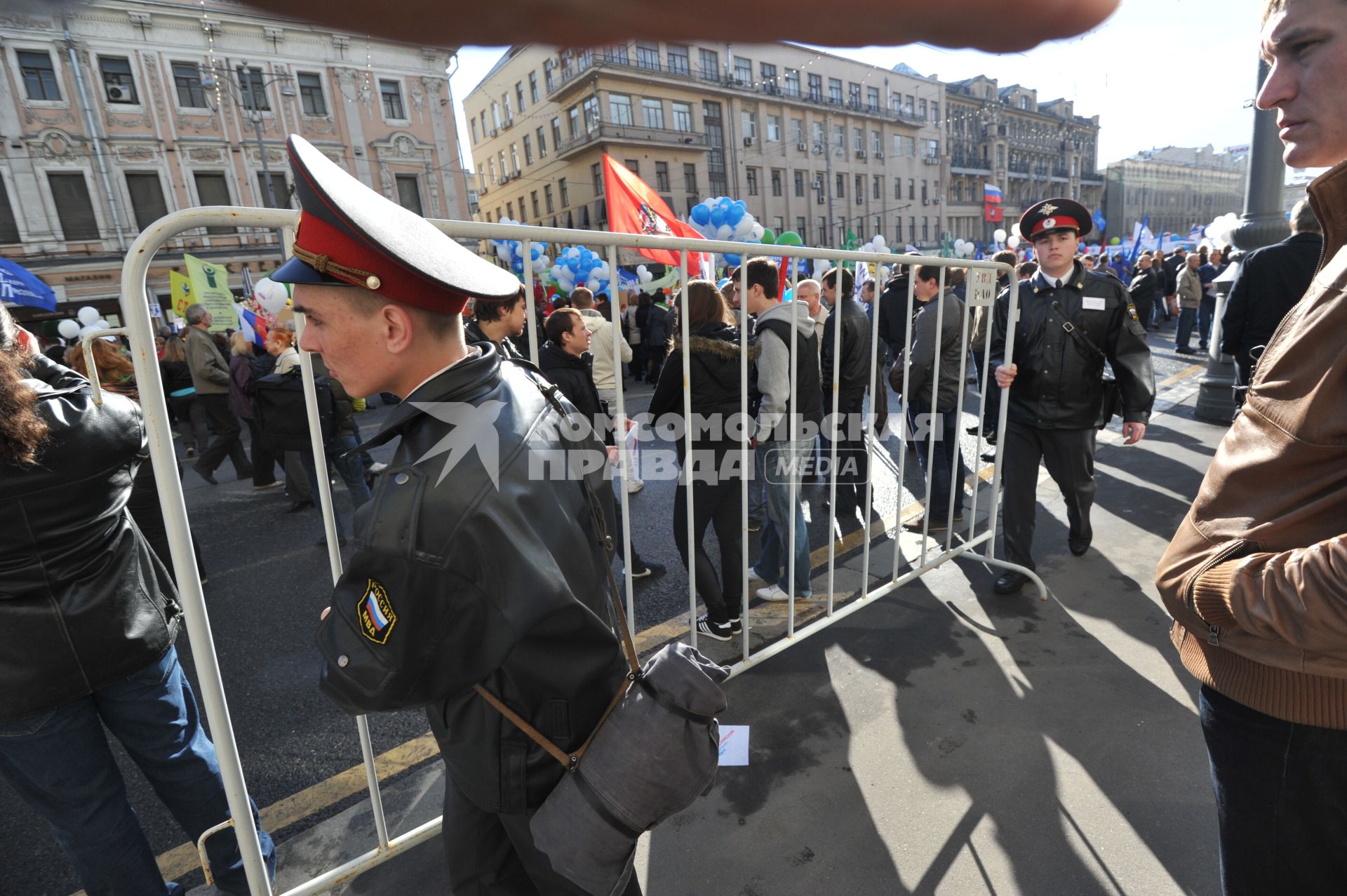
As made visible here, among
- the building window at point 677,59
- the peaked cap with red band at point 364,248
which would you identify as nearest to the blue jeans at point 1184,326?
the peaked cap with red band at point 364,248

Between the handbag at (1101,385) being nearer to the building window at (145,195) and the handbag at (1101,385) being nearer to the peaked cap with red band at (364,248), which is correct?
the peaked cap with red band at (364,248)

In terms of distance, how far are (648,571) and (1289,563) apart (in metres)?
3.45

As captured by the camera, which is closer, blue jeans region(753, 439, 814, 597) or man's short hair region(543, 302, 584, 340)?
blue jeans region(753, 439, 814, 597)

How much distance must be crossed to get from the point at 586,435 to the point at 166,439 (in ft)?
2.93

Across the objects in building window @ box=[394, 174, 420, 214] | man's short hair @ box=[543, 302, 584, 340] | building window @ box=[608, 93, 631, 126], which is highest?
building window @ box=[394, 174, 420, 214]

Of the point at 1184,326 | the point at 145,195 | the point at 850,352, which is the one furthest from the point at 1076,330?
the point at 145,195

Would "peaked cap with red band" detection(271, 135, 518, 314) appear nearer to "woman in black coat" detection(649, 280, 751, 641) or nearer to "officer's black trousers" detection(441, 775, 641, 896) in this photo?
"officer's black trousers" detection(441, 775, 641, 896)

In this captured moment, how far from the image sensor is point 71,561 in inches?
67.3

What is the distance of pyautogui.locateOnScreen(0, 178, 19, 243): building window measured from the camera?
23188 millimetres

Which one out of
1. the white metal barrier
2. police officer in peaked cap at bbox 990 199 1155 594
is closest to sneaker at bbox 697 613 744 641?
the white metal barrier

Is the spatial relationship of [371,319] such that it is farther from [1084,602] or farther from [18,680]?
[1084,602]

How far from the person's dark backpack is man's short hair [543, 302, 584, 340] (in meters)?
1.43

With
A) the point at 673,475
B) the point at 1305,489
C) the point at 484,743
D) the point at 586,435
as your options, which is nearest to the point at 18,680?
the point at 484,743

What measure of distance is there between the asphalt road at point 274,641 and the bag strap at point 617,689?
5.47ft
